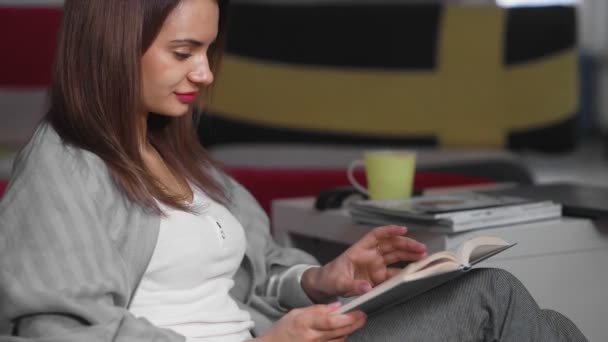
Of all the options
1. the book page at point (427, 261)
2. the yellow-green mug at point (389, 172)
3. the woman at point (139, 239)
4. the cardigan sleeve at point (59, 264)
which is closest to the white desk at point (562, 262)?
the yellow-green mug at point (389, 172)

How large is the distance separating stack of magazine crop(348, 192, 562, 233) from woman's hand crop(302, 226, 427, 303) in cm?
21

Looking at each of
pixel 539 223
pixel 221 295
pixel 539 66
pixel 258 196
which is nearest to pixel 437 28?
pixel 539 66

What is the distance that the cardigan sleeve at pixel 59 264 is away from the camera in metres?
0.99

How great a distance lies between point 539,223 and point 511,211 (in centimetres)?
6

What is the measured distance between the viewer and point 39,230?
101cm

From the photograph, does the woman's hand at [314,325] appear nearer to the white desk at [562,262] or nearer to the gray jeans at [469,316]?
the gray jeans at [469,316]

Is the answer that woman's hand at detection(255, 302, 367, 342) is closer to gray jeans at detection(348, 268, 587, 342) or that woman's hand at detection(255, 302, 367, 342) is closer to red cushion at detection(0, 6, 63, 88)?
gray jeans at detection(348, 268, 587, 342)

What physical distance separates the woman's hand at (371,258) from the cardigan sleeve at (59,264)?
27 centimetres

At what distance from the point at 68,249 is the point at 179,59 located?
0.26 metres

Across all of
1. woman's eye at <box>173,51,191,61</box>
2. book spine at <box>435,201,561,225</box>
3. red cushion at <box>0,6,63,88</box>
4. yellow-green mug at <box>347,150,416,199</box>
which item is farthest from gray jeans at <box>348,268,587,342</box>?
red cushion at <box>0,6,63,88</box>

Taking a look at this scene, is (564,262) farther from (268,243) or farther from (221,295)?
(221,295)

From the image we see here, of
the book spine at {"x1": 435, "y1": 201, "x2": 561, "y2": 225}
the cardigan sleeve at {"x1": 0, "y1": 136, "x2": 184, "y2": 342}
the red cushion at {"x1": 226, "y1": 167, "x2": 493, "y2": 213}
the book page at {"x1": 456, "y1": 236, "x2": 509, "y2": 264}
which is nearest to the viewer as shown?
the cardigan sleeve at {"x1": 0, "y1": 136, "x2": 184, "y2": 342}

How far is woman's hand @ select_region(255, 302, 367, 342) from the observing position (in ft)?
3.38

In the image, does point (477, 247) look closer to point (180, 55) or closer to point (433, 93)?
point (180, 55)
